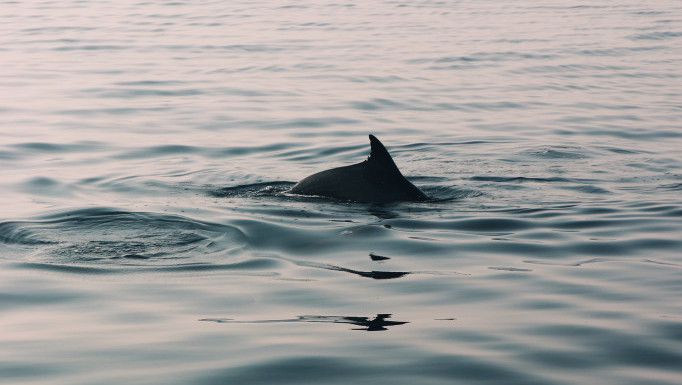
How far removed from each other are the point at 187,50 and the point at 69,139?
11763mm

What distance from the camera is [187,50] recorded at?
2791cm

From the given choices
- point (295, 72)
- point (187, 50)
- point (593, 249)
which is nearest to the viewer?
point (593, 249)

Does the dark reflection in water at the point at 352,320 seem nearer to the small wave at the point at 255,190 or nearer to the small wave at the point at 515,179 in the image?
the small wave at the point at 255,190

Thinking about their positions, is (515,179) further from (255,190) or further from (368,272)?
(368,272)

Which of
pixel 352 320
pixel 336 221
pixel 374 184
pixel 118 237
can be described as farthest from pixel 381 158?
pixel 352 320

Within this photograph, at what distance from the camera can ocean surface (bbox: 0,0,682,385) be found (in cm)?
649

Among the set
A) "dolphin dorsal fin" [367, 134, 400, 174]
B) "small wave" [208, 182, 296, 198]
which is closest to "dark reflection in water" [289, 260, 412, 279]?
"dolphin dorsal fin" [367, 134, 400, 174]

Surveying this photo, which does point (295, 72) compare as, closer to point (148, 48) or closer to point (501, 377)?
point (148, 48)

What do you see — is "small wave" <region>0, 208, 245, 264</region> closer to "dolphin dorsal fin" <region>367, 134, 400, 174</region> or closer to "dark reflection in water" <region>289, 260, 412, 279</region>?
"dark reflection in water" <region>289, 260, 412, 279</region>

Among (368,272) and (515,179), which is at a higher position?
(368,272)

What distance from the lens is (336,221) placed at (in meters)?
10.5

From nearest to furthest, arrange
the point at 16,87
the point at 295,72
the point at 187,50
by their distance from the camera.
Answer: the point at 16,87, the point at 295,72, the point at 187,50

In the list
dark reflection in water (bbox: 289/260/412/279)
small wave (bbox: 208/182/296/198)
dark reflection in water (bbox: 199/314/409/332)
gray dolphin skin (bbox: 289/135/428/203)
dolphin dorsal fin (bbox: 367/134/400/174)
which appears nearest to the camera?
dark reflection in water (bbox: 199/314/409/332)

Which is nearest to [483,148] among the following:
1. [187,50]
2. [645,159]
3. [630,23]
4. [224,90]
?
[645,159]
